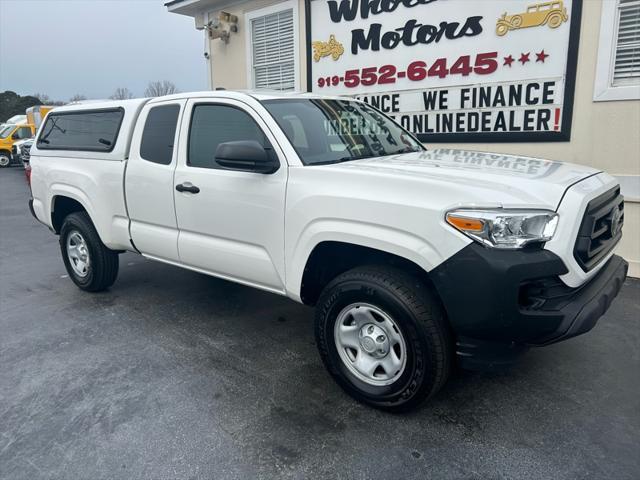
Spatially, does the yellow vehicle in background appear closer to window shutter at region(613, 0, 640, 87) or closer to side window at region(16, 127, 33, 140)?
side window at region(16, 127, 33, 140)

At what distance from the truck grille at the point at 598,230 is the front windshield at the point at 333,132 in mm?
1491

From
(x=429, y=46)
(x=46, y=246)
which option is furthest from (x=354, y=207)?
(x=46, y=246)

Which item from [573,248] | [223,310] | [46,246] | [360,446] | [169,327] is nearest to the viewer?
[573,248]

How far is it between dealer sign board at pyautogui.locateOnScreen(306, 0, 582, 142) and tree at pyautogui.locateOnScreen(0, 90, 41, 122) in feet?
151

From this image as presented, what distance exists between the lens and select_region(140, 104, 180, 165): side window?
13.4 ft

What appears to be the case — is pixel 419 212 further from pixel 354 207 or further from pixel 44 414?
pixel 44 414

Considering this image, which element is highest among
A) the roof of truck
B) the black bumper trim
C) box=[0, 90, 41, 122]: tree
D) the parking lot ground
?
box=[0, 90, 41, 122]: tree

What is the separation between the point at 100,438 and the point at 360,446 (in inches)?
57.0

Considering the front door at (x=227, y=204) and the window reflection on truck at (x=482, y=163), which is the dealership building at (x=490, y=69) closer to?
the window reflection on truck at (x=482, y=163)

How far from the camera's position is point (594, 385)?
3.28m

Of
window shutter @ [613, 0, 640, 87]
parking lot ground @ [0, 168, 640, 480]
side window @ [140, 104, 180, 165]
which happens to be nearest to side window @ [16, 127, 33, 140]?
parking lot ground @ [0, 168, 640, 480]

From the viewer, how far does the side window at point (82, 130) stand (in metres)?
4.66

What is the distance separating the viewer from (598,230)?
281 centimetres

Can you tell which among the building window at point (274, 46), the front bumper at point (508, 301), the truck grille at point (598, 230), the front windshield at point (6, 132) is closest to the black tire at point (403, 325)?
the front bumper at point (508, 301)
